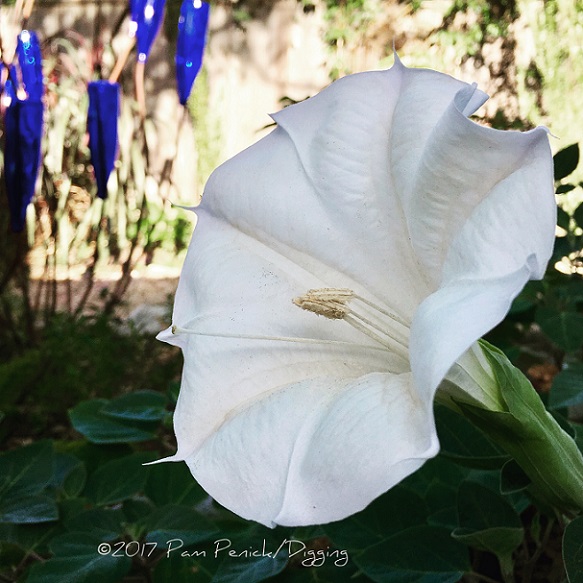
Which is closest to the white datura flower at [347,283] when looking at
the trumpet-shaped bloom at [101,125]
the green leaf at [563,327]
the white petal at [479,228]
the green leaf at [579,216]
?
the white petal at [479,228]

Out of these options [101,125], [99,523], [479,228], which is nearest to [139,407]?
[99,523]

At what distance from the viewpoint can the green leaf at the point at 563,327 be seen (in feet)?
2.71

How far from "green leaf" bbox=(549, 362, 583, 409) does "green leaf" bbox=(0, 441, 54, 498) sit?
48 centimetres

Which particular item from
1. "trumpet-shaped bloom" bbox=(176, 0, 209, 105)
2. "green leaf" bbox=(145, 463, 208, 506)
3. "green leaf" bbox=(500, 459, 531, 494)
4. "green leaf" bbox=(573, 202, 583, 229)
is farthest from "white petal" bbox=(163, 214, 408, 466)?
"trumpet-shaped bloom" bbox=(176, 0, 209, 105)

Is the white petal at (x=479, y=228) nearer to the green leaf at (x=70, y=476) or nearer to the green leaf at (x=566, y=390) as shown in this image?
the green leaf at (x=566, y=390)

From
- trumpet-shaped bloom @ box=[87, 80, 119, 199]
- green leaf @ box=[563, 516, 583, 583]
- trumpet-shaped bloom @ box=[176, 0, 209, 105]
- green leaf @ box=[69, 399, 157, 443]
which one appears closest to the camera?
green leaf @ box=[563, 516, 583, 583]

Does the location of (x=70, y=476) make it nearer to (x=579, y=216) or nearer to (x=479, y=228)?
(x=479, y=228)

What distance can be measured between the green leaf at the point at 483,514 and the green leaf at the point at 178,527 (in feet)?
0.68

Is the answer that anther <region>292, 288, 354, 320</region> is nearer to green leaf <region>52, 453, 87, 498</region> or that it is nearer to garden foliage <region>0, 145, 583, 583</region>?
garden foliage <region>0, 145, 583, 583</region>

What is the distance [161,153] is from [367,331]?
4152 millimetres

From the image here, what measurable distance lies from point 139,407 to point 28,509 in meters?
0.17

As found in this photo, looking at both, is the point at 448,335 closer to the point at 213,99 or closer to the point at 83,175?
the point at 83,175

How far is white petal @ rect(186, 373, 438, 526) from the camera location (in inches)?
14.3

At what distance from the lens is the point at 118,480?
75cm
